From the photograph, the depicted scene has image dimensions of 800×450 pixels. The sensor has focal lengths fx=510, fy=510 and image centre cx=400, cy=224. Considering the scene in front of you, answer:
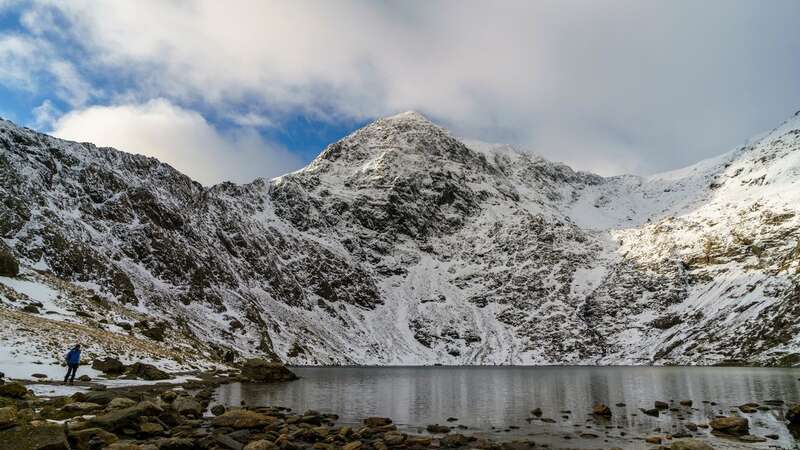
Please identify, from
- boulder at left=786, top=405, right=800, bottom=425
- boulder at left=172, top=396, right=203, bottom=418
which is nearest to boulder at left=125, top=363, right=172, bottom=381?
boulder at left=172, top=396, right=203, bottom=418

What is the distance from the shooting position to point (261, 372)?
77.9m

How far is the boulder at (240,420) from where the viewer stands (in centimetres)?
3154

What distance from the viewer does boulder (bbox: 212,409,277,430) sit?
1242 inches

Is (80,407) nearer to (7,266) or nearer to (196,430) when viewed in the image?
(196,430)

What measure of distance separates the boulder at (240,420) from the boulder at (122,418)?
418 cm

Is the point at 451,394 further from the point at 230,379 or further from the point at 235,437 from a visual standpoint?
the point at 235,437

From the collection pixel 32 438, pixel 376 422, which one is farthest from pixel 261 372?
pixel 32 438

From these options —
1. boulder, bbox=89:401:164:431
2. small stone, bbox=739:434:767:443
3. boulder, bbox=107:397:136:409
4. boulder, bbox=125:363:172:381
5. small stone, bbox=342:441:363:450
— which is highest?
boulder, bbox=125:363:172:381

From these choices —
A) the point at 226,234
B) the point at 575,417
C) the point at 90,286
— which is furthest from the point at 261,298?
the point at 575,417

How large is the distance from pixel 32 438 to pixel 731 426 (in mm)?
39101

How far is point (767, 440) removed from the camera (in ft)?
101

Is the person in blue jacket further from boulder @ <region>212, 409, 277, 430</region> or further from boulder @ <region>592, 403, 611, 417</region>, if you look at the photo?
boulder @ <region>592, 403, 611, 417</region>

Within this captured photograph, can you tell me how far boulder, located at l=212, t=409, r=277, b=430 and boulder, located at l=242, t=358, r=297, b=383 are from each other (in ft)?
151

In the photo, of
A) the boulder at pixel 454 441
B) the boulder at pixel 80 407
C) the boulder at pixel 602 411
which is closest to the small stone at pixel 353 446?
the boulder at pixel 454 441
